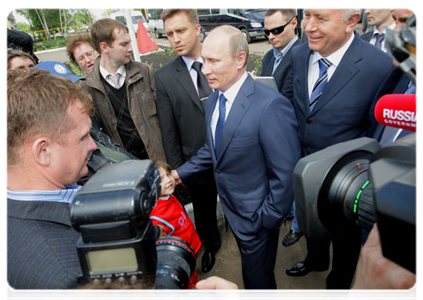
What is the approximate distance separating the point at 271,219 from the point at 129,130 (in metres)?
1.70

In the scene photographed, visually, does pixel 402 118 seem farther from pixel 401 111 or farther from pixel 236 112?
pixel 236 112

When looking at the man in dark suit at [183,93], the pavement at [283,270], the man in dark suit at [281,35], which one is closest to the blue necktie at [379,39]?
the man in dark suit at [281,35]

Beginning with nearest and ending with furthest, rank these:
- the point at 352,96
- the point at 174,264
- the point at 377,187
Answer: the point at 377,187 → the point at 174,264 → the point at 352,96

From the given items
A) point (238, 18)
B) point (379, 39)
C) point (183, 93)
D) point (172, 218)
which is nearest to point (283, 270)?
point (172, 218)

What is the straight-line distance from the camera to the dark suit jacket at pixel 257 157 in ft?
5.70

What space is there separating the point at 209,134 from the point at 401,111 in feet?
4.37

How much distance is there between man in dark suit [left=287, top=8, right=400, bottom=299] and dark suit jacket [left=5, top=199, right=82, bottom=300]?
164 centimetres

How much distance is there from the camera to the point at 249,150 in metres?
1.81

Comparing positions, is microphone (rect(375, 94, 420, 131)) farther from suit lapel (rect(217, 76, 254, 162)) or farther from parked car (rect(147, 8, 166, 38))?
parked car (rect(147, 8, 166, 38))

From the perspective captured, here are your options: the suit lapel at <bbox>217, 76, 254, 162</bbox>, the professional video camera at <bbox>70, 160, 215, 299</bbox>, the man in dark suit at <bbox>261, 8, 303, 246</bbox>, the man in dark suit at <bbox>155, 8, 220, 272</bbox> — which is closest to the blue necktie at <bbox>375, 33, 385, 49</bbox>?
the man in dark suit at <bbox>261, 8, 303, 246</bbox>

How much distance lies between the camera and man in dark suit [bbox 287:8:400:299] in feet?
6.63

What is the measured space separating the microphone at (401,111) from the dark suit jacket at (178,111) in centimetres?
184

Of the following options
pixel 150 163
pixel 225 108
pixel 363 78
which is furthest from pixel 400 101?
pixel 363 78

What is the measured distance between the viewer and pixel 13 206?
99 centimetres
